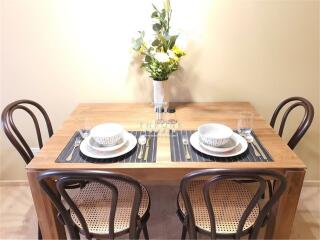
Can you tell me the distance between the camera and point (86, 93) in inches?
71.7

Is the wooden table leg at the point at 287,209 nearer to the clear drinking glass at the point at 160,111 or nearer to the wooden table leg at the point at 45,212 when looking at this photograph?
the clear drinking glass at the point at 160,111

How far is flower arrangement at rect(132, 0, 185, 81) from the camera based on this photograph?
1458 mm

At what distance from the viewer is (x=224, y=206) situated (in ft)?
4.18

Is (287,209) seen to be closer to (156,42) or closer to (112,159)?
(112,159)

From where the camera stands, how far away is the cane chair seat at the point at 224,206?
1178 millimetres

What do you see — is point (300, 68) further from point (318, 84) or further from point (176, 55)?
point (176, 55)

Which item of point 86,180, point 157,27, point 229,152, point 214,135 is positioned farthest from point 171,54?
point 86,180

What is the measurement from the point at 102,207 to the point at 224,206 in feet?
1.99

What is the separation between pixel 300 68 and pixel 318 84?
7.0 inches

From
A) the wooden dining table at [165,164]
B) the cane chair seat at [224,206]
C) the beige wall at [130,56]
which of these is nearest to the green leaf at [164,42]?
the beige wall at [130,56]

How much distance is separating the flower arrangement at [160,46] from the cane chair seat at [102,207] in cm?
70

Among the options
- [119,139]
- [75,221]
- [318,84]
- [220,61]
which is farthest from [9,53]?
[318,84]

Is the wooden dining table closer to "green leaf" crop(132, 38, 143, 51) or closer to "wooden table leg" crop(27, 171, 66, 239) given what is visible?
"wooden table leg" crop(27, 171, 66, 239)

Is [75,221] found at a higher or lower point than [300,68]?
lower
